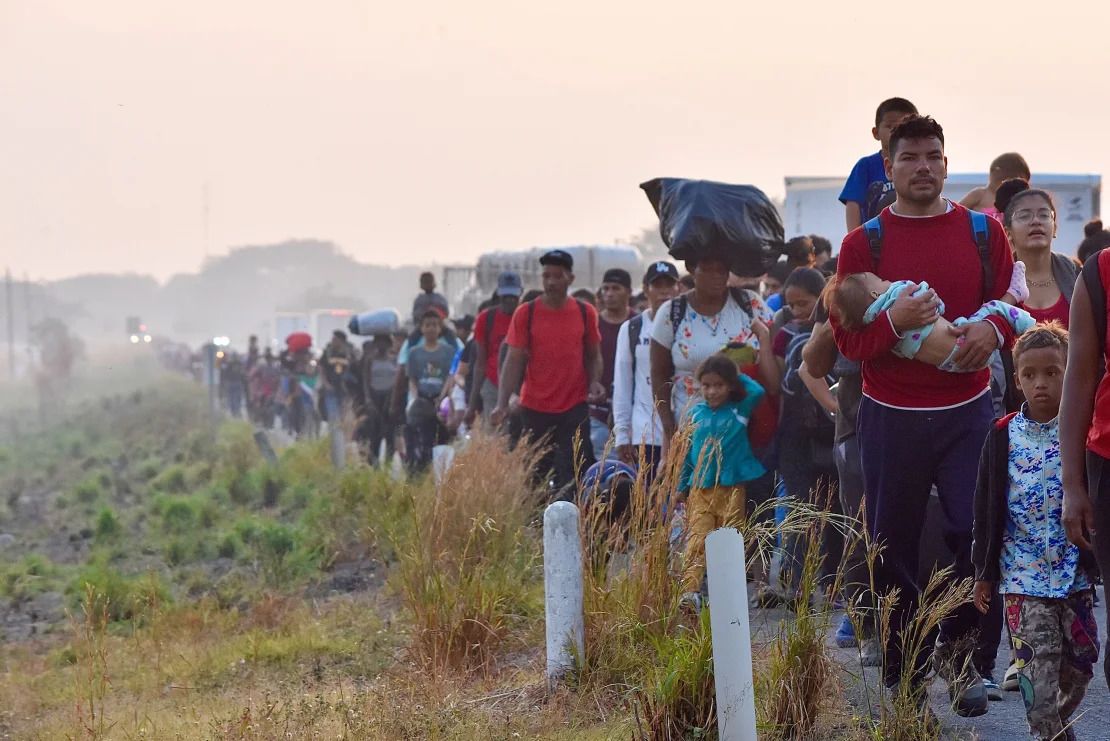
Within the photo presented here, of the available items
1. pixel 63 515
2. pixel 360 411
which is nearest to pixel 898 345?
pixel 360 411

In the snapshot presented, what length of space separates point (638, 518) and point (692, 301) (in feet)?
8.11

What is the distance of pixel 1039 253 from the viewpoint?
7.42 m

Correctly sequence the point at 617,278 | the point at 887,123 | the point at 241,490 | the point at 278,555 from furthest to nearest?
the point at 241,490 → the point at 278,555 → the point at 617,278 → the point at 887,123

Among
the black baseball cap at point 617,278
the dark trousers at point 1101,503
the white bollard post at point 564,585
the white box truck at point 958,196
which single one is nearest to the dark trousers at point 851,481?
the white bollard post at point 564,585

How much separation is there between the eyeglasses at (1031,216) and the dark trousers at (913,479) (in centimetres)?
159

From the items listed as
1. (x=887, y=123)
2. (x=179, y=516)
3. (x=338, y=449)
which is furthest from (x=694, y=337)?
(x=338, y=449)

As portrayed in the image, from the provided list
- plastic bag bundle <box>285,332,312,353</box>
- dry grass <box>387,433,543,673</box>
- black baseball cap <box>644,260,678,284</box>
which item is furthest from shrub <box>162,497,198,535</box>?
plastic bag bundle <box>285,332,312,353</box>

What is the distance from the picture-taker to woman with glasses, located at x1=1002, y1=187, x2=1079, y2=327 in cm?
737

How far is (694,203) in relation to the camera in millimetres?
8930

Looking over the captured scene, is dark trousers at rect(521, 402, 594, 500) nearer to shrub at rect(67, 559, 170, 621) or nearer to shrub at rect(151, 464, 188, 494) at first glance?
shrub at rect(67, 559, 170, 621)

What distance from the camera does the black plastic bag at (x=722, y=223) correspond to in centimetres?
884

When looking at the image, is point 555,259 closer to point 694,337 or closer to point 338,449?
point 694,337

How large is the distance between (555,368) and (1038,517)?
5660 mm

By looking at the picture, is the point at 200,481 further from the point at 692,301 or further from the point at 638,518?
the point at 638,518
